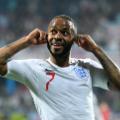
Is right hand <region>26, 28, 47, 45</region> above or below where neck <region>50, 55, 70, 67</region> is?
above

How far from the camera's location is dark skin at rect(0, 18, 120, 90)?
178 inches

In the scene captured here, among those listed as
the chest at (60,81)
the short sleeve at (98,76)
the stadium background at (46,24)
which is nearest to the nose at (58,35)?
the chest at (60,81)

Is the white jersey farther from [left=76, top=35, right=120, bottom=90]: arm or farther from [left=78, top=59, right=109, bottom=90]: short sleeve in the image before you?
[left=76, top=35, right=120, bottom=90]: arm

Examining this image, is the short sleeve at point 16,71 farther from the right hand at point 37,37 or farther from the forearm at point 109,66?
the forearm at point 109,66

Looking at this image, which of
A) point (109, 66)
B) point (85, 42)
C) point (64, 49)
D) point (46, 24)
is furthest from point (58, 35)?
point (46, 24)

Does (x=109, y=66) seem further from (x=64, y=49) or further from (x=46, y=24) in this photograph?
(x=46, y=24)

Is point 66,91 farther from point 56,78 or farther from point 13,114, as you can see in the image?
point 13,114

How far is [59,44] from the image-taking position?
4496mm

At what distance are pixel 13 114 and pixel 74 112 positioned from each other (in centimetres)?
764

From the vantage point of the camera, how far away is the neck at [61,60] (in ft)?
15.3

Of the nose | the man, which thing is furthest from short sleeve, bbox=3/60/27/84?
the nose

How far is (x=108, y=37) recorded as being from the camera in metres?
15.4

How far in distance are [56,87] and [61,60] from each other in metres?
0.23

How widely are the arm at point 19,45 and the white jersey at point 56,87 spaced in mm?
49
